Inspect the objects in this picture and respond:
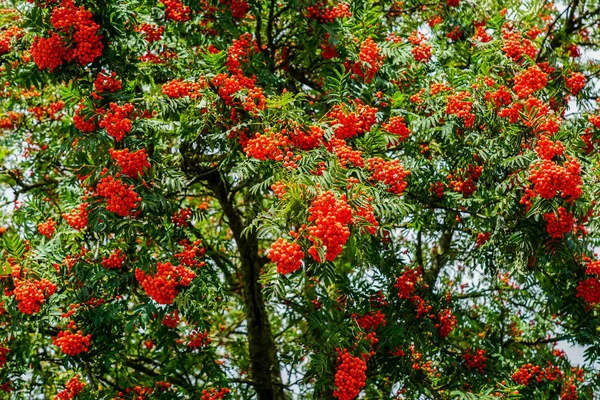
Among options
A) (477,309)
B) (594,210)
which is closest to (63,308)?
(594,210)

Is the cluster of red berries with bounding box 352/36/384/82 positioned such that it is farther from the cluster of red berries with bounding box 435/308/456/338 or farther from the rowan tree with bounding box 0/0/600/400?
the cluster of red berries with bounding box 435/308/456/338

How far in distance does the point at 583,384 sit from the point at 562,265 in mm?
2358

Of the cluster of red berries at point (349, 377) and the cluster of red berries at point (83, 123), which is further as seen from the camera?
the cluster of red berries at point (83, 123)

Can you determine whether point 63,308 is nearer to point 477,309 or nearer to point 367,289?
point 367,289

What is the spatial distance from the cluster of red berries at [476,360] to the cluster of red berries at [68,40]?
4302 mm

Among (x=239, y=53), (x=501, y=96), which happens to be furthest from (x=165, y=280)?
(x=501, y=96)

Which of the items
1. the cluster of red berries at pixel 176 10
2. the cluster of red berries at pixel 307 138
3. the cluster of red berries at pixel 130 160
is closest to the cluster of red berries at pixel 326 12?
the cluster of red berries at pixel 176 10

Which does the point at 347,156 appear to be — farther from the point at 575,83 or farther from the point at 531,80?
the point at 575,83

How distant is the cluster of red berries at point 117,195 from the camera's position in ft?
16.0

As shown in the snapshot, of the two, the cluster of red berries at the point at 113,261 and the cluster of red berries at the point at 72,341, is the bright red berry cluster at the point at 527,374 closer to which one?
the cluster of red berries at the point at 113,261

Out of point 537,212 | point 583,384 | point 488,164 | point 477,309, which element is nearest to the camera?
point 537,212

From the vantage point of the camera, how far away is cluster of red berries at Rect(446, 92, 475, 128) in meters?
5.69

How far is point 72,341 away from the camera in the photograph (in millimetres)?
5387

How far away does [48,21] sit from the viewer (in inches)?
212
